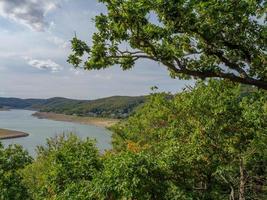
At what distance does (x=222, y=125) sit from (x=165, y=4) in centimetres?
1200

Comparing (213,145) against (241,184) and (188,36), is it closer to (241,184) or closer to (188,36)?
(241,184)

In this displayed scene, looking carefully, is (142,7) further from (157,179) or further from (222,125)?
(222,125)

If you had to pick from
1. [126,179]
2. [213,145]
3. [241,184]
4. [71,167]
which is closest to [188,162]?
[213,145]

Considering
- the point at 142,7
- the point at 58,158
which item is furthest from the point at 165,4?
the point at 58,158

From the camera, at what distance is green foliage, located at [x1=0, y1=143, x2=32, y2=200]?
2698 centimetres

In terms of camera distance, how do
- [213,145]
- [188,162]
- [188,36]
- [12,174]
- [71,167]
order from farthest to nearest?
1. [12,174]
2. [213,145]
3. [188,162]
4. [71,167]
5. [188,36]

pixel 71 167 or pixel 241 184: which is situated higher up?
pixel 71 167

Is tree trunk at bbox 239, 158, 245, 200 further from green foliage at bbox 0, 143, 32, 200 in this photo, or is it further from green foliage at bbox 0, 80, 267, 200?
green foliage at bbox 0, 143, 32, 200

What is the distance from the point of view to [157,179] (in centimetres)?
1947

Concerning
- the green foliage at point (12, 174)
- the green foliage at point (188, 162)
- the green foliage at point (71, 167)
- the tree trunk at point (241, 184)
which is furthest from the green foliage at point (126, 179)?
the green foliage at point (12, 174)

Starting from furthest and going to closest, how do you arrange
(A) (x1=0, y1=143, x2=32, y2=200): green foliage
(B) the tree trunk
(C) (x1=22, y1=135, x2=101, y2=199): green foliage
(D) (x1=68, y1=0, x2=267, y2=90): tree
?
(A) (x1=0, y1=143, x2=32, y2=200): green foliage, (C) (x1=22, y1=135, x2=101, y2=199): green foliage, (B) the tree trunk, (D) (x1=68, y1=0, x2=267, y2=90): tree

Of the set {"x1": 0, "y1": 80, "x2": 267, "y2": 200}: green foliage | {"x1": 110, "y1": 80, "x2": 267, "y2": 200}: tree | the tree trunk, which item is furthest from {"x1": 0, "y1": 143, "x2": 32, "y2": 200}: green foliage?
the tree trunk

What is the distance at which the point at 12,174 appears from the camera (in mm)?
28375

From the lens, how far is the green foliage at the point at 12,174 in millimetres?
26984
